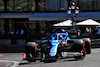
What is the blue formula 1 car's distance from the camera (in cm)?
1102

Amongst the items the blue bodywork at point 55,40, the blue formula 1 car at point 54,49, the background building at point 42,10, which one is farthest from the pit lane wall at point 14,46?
the background building at point 42,10

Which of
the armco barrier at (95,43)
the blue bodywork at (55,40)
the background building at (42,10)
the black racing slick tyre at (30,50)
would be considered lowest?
the armco barrier at (95,43)

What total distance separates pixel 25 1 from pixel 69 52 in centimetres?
2290

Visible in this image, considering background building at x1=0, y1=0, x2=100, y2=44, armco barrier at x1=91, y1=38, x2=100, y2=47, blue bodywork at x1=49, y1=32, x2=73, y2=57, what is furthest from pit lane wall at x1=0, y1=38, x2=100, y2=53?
background building at x1=0, y1=0, x2=100, y2=44

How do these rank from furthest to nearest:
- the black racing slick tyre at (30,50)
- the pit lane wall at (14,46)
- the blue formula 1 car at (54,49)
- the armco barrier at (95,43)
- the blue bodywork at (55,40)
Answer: the armco barrier at (95,43)
the pit lane wall at (14,46)
the black racing slick tyre at (30,50)
the blue formula 1 car at (54,49)
the blue bodywork at (55,40)

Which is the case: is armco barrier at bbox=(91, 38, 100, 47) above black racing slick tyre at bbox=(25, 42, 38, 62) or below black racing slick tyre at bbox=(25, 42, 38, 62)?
below

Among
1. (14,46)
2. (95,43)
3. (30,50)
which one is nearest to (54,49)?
(30,50)

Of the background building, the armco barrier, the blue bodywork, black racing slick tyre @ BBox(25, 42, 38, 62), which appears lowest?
the armco barrier

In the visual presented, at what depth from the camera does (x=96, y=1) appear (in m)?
33.3

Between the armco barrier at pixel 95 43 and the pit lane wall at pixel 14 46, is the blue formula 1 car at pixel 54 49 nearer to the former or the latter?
the pit lane wall at pixel 14 46

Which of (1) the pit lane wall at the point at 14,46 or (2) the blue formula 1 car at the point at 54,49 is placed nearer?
(2) the blue formula 1 car at the point at 54,49

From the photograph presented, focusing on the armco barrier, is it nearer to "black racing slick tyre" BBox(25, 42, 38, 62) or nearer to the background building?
the background building

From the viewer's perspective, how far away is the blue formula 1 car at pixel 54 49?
11.0 metres

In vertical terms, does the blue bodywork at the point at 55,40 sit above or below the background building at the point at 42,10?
below
